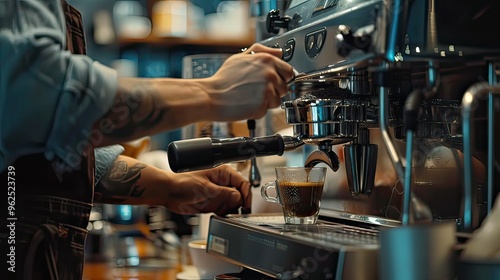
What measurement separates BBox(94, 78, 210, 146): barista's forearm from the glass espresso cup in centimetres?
21

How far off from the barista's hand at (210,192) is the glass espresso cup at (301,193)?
7.0 inches

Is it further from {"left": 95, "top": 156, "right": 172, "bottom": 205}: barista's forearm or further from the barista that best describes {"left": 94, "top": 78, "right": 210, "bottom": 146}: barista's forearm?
{"left": 95, "top": 156, "right": 172, "bottom": 205}: barista's forearm

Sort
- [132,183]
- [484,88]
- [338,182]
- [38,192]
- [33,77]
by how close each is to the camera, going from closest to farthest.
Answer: [484,88]
[33,77]
[38,192]
[338,182]
[132,183]

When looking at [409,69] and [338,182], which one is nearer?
[409,69]

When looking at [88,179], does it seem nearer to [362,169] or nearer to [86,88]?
[86,88]

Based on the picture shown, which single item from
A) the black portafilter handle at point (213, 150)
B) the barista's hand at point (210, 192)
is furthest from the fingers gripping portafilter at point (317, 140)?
the barista's hand at point (210, 192)

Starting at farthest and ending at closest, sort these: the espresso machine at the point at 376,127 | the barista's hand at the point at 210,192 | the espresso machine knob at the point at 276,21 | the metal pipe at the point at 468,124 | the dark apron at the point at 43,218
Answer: the barista's hand at the point at 210,192 < the espresso machine knob at the point at 276,21 < the dark apron at the point at 43,218 < the espresso machine at the point at 376,127 < the metal pipe at the point at 468,124

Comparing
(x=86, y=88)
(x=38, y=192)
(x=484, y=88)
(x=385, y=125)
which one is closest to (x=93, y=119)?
(x=86, y=88)

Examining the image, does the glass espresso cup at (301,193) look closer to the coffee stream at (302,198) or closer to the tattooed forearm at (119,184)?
the coffee stream at (302,198)

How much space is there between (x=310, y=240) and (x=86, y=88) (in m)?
0.30

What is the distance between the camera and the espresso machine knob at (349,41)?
2.71 ft

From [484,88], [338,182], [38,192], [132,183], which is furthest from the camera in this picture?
[132,183]

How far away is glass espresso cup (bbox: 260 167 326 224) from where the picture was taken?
3.59 feet

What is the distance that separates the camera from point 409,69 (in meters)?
0.91
